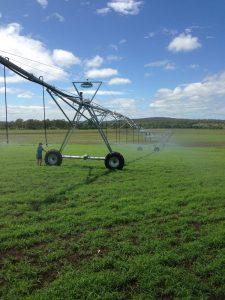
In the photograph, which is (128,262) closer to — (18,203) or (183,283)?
(183,283)

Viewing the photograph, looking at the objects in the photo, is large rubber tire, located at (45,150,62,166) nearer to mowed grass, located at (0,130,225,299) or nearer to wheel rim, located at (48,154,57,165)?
wheel rim, located at (48,154,57,165)

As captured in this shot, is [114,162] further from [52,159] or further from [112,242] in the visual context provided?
[112,242]

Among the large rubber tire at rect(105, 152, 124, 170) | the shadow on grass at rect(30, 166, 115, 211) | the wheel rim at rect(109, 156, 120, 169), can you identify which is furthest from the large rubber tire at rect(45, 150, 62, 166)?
the shadow on grass at rect(30, 166, 115, 211)

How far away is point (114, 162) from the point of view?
21250 millimetres

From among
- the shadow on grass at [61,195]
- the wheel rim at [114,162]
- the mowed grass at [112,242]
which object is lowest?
the mowed grass at [112,242]

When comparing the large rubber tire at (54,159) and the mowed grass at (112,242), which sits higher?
the large rubber tire at (54,159)

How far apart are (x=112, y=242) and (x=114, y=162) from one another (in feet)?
43.6

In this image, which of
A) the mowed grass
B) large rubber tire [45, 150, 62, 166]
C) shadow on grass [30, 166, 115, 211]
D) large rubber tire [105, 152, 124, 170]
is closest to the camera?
the mowed grass

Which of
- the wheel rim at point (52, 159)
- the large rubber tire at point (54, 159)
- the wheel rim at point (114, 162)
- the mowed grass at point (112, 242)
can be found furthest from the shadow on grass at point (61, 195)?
the wheel rim at point (52, 159)

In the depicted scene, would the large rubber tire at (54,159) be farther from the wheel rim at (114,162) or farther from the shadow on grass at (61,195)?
the shadow on grass at (61,195)

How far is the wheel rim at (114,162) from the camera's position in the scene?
21.1 m

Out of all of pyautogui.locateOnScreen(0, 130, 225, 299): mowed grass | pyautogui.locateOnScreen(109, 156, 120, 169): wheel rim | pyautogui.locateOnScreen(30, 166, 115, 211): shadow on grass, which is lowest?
pyautogui.locateOnScreen(0, 130, 225, 299): mowed grass

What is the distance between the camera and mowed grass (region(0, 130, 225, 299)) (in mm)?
6066

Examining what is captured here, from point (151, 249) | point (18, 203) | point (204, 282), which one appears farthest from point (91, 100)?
point (204, 282)
